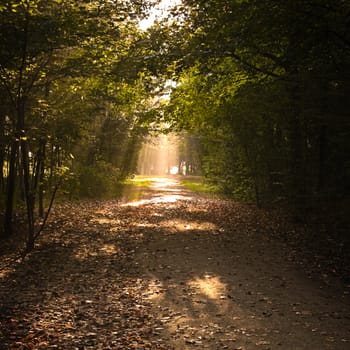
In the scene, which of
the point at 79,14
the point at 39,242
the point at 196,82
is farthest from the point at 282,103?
the point at 39,242

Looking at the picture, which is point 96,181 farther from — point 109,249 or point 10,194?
point 109,249

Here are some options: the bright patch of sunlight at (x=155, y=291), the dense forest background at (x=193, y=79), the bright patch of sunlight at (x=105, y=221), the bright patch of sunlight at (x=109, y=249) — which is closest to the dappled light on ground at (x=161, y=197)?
the bright patch of sunlight at (x=105, y=221)

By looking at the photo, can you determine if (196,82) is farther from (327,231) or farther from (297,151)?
(327,231)

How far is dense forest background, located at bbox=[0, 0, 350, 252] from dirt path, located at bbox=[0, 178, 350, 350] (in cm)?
224

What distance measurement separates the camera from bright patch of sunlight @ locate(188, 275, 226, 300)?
8.01 meters

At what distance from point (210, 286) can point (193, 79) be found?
43.5ft

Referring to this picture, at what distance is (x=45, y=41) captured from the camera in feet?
35.3

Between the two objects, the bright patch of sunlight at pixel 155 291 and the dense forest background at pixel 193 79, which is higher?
the dense forest background at pixel 193 79

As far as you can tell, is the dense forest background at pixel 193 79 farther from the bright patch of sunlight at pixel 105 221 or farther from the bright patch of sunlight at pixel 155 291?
the bright patch of sunlight at pixel 155 291

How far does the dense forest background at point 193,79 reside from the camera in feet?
32.4

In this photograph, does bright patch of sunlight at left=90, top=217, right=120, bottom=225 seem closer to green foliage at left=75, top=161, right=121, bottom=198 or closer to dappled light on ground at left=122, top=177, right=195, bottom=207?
dappled light on ground at left=122, top=177, right=195, bottom=207

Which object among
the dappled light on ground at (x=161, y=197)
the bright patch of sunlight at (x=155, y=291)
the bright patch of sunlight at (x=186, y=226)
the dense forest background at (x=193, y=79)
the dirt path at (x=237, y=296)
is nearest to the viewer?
the dirt path at (x=237, y=296)

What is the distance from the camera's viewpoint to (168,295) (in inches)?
316

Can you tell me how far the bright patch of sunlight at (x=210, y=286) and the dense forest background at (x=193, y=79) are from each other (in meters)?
4.18
